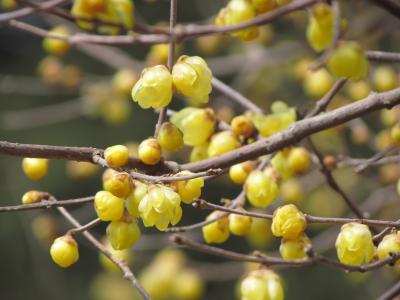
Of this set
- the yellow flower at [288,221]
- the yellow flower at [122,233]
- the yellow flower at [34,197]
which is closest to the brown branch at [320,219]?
the yellow flower at [288,221]

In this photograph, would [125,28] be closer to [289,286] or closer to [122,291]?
[122,291]

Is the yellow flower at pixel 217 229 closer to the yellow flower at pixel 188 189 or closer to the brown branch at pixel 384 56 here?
the yellow flower at pixel 188 189

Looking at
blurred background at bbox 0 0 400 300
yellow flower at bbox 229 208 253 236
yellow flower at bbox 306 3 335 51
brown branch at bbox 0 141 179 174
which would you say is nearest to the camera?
brown branch at bbox 0 141 179 174

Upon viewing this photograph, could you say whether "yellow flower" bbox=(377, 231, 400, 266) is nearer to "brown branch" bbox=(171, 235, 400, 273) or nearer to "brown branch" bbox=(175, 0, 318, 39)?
"brown branch" bbox=(171, 235, 400, 273)

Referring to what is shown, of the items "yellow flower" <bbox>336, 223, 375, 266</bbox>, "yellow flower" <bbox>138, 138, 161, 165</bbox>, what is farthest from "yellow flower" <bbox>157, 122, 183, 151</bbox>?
"yellow flower" <bbox>336, 223, 375, 266</bbox>

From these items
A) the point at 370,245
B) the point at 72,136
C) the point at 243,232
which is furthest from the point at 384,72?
the point at 72,136

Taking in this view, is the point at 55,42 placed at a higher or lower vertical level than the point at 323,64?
higher
